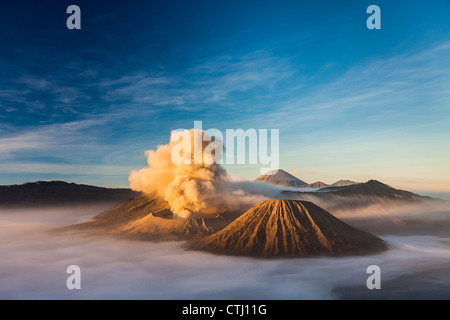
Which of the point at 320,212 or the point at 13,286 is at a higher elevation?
the point at 320,212

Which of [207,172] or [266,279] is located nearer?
[266,279]

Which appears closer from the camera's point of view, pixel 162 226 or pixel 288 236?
pixel 288 236

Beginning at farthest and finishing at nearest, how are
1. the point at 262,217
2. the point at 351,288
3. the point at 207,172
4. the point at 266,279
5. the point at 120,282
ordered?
the point at 207,172 < the point at 262,217 < the point at 120,282 < the point at 266,279 < the point at 351,288

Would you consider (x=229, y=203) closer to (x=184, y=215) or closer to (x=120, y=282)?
(x=184, y=215)

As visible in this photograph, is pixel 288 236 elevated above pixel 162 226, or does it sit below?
above

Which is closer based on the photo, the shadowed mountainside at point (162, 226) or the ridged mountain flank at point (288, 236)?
the ridged mountain flank at point (288, 236)

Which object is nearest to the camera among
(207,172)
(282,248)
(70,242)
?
(282,248)

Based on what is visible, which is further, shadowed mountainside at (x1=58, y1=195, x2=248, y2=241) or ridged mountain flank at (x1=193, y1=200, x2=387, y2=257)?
shadowed mountainside at (x1=58, y1=195, x2=248, y2=241)

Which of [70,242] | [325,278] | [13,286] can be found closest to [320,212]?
[325,278]
